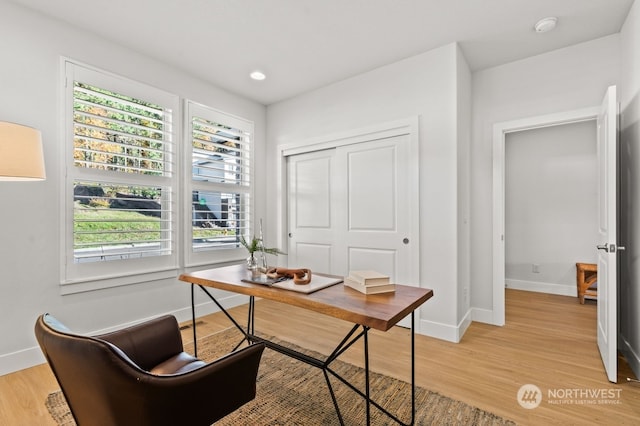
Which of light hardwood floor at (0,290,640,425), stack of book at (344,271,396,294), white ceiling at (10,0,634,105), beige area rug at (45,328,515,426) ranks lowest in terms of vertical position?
light hardwood floor at (0,290,640,425)

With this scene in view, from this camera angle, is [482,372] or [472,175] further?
[472,175]

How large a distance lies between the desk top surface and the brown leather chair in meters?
0.39

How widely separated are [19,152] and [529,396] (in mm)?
3317

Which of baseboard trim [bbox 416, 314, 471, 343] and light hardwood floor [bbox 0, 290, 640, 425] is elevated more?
baseboard trim [bbox 416, 314, 471, 343]

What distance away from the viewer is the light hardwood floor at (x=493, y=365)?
182 centimetres

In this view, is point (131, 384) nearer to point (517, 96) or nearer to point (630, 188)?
point (630, 188)

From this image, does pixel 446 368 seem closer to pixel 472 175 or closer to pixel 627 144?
pixel 472 175

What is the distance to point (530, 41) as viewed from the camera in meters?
2.84

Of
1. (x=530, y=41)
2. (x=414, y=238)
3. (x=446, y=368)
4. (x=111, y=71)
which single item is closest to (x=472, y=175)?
(x=414, y=238)

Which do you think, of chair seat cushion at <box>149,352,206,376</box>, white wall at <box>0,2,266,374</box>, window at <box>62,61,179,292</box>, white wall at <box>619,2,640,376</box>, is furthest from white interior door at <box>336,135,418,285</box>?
white wall at <box>0,2,266,374</box>

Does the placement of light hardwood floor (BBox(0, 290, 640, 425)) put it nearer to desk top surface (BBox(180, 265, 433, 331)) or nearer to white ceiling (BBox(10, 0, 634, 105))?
desk top surface (BBox(180, 265, 433, 331))

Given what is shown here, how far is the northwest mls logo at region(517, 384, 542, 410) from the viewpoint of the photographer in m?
1.86

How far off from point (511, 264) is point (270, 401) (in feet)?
14.8

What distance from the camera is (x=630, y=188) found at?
2.42m
